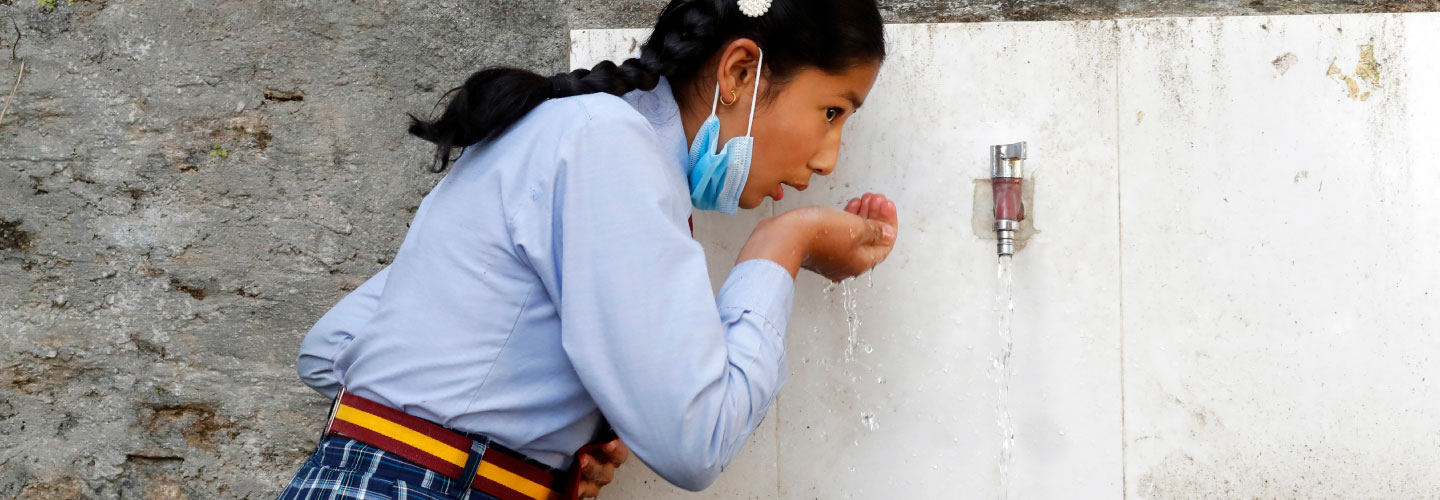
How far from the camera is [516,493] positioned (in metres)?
1.33

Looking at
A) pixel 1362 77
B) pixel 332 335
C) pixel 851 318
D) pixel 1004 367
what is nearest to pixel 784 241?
pixel 851 318

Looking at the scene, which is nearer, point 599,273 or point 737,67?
point 599,273

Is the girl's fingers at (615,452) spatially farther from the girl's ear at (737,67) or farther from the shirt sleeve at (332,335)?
the girl's ear at (737,67)

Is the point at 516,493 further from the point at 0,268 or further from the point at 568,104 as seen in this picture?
the point at 0,268

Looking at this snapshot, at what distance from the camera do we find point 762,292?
4.43 feet

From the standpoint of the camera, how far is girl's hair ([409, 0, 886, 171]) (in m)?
1.36

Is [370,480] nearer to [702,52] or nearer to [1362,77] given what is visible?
[702,52]

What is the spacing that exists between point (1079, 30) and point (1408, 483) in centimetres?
98

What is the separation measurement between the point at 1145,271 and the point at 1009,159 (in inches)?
12.6

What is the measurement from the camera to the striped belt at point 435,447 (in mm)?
1266

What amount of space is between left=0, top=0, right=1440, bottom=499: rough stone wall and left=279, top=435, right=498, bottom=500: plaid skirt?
84cm

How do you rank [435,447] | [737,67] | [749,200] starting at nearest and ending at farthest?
[435,447] → [737,67] → [749,200]

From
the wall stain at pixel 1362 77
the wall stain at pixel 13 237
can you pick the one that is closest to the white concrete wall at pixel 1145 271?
the wall stain at pixel 1362 77

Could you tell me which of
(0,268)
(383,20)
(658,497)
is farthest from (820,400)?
(0,268)
